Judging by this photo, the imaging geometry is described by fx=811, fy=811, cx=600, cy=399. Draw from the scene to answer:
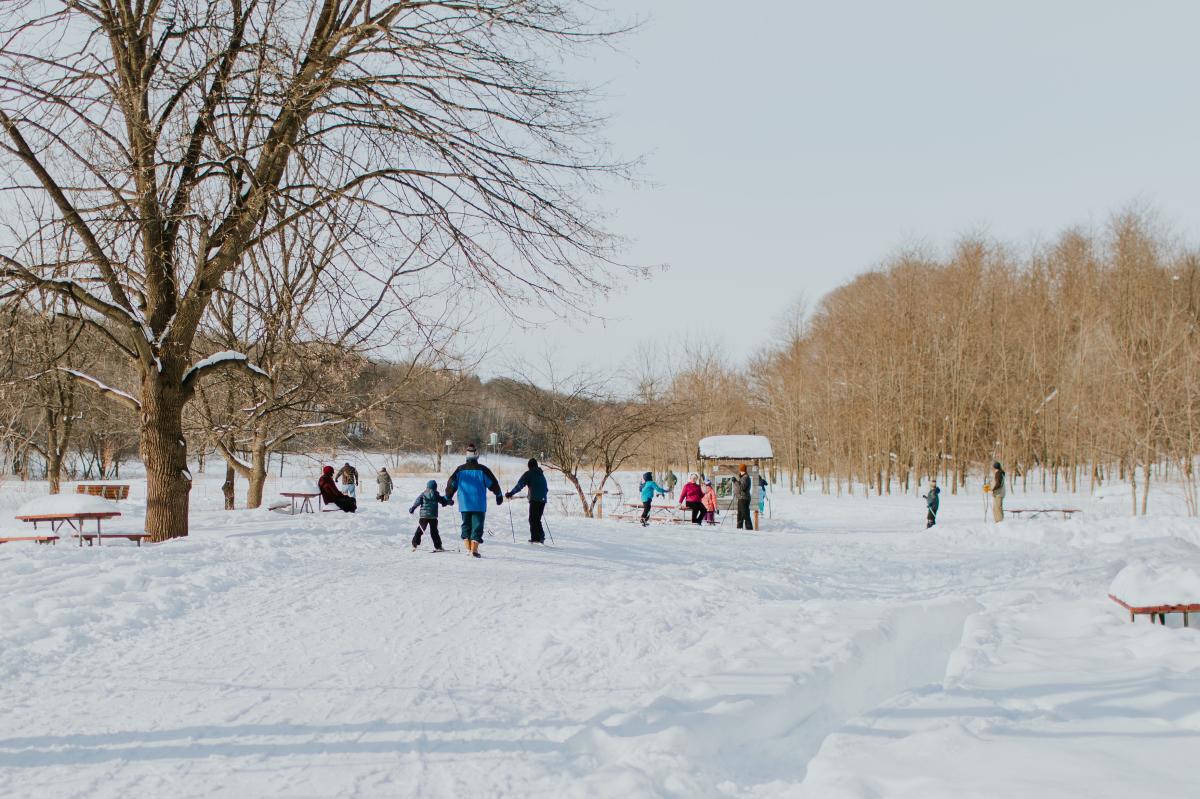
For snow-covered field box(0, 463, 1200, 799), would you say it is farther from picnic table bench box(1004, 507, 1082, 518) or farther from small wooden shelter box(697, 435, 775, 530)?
small wooden shelter box(697, 435, 775, 530)

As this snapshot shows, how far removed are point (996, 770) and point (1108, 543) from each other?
15313 mm

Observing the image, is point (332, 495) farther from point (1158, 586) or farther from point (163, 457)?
point (1158, 586)

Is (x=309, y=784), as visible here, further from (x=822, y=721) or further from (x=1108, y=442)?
(x=1108, y=442)

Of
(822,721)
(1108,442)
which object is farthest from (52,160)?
(1108,442)

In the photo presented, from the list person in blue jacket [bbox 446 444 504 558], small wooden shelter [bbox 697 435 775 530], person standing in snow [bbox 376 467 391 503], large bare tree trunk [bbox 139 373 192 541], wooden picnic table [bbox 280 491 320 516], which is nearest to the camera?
large bare tree trunk [bbox 139 373 192 541]

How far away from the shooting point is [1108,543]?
1645cm

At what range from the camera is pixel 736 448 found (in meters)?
31.0

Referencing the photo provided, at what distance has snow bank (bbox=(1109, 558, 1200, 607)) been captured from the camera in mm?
7273

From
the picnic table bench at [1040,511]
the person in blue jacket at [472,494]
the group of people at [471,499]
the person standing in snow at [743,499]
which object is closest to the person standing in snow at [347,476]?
the person standing in snow at [743,499]

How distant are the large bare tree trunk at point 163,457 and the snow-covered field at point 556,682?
1285 mm

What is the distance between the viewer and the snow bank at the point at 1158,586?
286 inches

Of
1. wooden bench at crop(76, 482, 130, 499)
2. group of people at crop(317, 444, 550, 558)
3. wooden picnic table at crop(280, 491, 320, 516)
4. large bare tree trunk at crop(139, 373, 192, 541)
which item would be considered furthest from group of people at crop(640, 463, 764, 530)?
wooden bench at crop(76, 482, 130, 499)

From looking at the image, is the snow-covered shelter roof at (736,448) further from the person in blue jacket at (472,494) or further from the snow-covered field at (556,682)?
the snow-covered field at (556,682)

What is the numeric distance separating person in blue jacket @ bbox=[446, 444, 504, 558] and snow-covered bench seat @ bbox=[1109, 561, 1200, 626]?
7784mm
